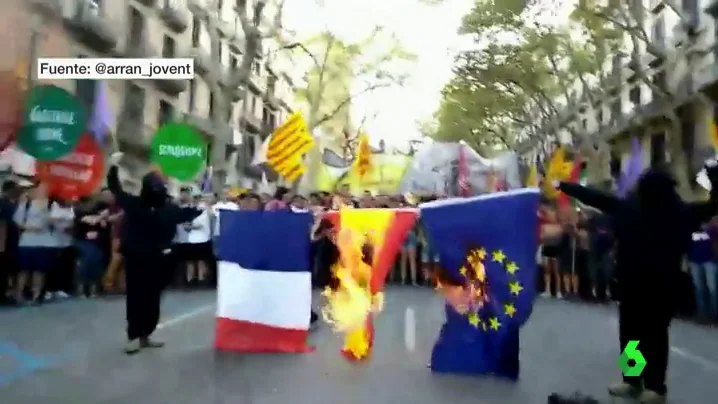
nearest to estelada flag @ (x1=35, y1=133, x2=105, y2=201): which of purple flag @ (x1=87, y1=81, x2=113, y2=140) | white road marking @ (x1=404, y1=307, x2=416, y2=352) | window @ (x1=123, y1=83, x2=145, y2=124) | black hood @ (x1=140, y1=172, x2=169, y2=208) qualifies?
purple flag @ (x1=87, y1=81, x2=113, y2=140)

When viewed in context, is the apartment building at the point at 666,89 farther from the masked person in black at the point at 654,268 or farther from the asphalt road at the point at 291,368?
the masked person in black at the point at 654,268

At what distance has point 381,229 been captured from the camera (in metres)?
10.3

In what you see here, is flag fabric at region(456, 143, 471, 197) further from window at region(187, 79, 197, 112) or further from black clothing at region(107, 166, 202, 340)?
window at region(187, 79, 197, 112)

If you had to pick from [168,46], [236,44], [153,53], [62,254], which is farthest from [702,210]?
[236,44]

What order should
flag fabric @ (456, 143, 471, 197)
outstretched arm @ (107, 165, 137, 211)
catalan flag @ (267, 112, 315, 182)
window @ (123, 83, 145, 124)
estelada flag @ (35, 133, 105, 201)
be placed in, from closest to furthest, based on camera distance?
outstretched arm @ (107, 165, 137, 211)
estelada flag @ (35, 133, 105, 201)
flag fabric @ (456, 143, 471, 197)
catalan flag @ (267, 112, 315, 182)
window @ (123, 83, 145, 124)

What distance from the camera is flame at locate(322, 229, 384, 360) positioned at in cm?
1033

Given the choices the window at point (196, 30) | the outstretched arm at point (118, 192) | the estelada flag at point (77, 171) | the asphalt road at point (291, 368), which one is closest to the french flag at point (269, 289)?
the asphalt road at point (291, 368)

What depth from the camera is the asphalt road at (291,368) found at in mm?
8281

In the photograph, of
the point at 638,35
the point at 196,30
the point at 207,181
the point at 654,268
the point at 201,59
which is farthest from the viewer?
the point at 196,30

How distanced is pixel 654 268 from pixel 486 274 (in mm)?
1558

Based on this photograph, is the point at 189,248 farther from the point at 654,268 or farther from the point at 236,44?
the point at 236,44

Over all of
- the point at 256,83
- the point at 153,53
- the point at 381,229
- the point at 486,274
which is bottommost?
the point at 486,274

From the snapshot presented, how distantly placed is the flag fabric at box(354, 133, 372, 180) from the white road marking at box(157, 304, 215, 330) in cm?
840

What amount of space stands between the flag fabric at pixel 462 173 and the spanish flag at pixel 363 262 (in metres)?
10.2
